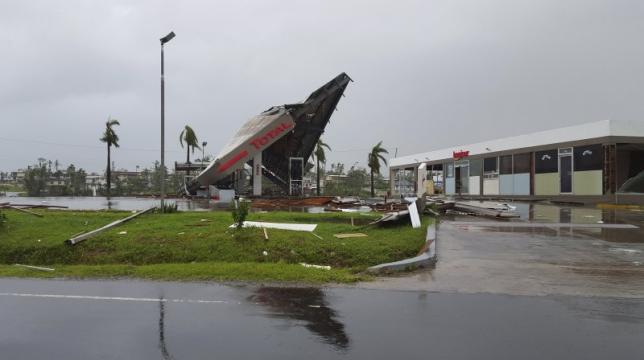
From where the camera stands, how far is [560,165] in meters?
38.3

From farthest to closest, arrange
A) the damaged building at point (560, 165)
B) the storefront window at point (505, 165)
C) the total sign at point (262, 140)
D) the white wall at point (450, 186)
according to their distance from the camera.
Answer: the white wall at point (450, 186) → the storefront window at point (505, 165) → the total sign at point (262, 140) → the damaged building at point (560, 165)

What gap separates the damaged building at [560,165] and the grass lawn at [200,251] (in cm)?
1360

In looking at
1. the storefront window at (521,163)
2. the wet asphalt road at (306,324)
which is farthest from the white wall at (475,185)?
the wet asphalt road at (306,324)


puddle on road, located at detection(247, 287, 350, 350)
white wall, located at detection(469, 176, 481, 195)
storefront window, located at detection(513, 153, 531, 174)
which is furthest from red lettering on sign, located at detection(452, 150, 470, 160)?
puddle on road, located at detection(247, 287, 350, 350)

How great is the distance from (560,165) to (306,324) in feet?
125

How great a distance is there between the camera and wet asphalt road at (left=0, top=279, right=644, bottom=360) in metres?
4.86

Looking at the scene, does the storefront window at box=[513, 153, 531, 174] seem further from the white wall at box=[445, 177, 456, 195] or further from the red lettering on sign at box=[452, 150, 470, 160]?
the white wall at box=[445, 177, 456, 195]

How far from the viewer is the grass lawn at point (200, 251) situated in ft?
Answer: 30.3

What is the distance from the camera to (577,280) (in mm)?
8508

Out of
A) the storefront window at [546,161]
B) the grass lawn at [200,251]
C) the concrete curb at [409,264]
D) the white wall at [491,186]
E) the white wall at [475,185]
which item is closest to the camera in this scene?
the grass lawn at [200,251]

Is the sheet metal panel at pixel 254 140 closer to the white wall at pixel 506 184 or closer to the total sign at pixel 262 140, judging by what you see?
the total sign at pixel 262 140

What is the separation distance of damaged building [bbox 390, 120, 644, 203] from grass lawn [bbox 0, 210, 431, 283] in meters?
13.6

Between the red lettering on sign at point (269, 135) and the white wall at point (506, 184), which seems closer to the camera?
the red lettering on sign at point (269, 135)

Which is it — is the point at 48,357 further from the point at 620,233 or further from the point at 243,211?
the point at 620,233
